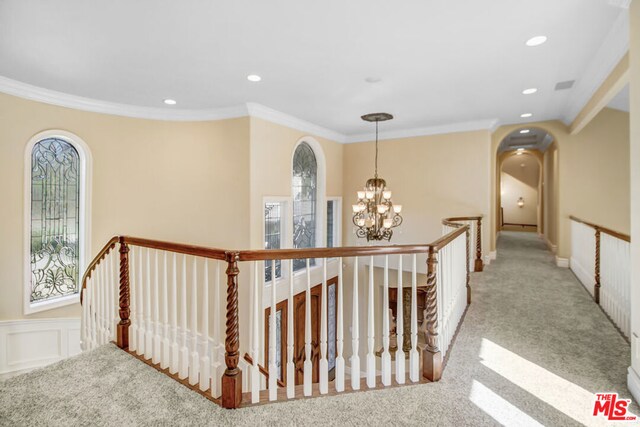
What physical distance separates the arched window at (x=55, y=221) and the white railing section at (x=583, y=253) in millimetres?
7136

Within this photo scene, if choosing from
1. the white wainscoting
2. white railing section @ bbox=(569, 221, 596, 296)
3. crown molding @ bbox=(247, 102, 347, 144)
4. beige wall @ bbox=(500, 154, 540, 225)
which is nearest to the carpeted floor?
white railing section @ bbox=(569, 221, 596, 296)

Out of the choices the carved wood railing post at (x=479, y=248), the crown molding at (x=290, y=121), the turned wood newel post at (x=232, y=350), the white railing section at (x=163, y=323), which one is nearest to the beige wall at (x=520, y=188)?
the carved wood railing post at (x=479, y=248)

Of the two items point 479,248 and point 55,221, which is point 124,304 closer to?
point 55,221

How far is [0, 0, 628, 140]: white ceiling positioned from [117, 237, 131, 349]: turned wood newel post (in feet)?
6.33

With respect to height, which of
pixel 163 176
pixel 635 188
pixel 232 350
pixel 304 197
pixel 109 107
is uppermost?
pixel 109 107

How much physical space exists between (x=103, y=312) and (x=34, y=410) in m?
1.16

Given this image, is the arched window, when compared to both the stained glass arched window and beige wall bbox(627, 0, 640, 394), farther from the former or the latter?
beige wall bbox(627, 0, 640, 394)

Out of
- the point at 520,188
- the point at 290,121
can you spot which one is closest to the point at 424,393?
the point at 290,121

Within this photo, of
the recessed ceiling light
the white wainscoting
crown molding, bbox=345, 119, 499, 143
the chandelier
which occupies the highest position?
crown molding, bbox=345, 119, 499, 143

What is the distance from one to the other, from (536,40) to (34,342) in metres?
6.79

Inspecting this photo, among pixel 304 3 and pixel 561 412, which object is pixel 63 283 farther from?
pixel 561 412

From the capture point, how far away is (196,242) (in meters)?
5.25

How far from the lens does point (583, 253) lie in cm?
480

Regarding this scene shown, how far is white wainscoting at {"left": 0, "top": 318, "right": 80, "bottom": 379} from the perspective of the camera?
3.96 metres
